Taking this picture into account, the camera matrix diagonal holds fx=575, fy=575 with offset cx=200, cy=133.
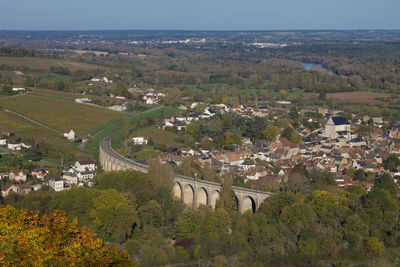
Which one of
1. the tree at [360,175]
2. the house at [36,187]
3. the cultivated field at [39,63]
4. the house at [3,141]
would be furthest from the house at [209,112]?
the cultivated field at [39,63]

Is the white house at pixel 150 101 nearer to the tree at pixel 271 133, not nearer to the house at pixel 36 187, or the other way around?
the tree at pixel 271 133

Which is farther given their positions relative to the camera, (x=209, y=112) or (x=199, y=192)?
(x=209, y=112)

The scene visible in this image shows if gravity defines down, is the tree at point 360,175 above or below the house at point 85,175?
above

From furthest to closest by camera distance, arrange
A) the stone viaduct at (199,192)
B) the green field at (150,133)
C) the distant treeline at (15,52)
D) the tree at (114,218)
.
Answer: the distant treeline at (15,52)
the green field at (150,133)
the stone viaduct at (199,192)
the tree at (114,218)

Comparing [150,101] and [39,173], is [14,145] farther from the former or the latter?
[150,101]

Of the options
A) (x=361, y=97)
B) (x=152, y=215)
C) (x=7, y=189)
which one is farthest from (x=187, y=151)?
(x=361, y=97)

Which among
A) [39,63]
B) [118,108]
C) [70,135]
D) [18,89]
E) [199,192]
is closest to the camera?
[199,192]

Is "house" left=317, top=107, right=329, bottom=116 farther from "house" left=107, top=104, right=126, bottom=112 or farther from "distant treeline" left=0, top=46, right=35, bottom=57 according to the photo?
"distant treeline" left=0, top=46, right=35, bottom=57
